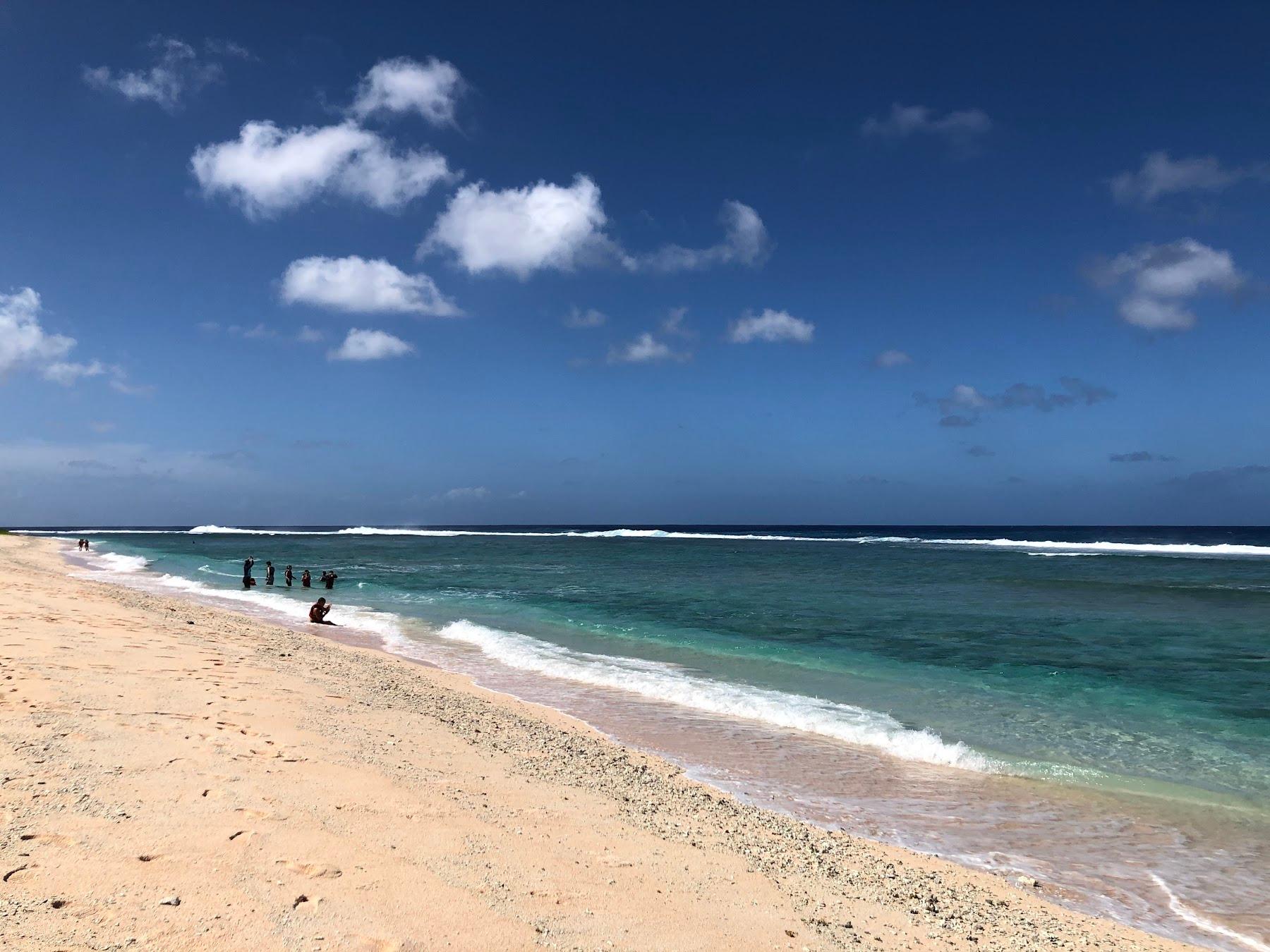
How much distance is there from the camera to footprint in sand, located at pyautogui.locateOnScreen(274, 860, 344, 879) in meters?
4.23

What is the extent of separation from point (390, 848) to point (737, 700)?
28.2ft

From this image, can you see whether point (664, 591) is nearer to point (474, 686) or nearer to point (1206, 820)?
point (474, 686)

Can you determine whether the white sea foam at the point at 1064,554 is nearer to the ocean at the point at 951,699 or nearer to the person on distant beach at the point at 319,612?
the ocean at the point at 951,699

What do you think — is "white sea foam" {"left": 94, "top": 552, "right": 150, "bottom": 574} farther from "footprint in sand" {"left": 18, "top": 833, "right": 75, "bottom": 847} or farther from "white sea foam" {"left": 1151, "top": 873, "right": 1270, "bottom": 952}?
"white sea foam" {"left": 1151, "top": 873, "right": 1270, "bottom": 952}

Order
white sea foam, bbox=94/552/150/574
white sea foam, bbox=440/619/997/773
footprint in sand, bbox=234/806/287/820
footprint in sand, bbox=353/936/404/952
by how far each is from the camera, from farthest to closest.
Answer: white sea foam, bbox=94/552/150/574 → white sea foam, bbox=440/619/997/773 → footprint in sand, bbox=234/806/287/820 → footprint in sand, bbox=353/936/404/952

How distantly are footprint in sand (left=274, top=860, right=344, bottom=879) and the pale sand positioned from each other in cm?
1

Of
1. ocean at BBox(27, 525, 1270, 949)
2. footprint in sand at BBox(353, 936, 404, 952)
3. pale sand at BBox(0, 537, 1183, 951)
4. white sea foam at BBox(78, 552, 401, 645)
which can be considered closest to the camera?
footprint in sand at BBox(353, 936, 404, 952)

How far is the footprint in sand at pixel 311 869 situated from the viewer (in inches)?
166

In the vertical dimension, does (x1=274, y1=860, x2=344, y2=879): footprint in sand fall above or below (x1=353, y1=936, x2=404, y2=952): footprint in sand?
above

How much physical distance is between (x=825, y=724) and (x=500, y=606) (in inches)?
677

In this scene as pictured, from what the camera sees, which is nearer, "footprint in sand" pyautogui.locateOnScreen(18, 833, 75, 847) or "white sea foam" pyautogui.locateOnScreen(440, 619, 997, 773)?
"footprint in sand" pyautogui.locateOnScreen(18, 833, 75, 847)

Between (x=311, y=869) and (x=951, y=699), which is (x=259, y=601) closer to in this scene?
(x=951, y=699)

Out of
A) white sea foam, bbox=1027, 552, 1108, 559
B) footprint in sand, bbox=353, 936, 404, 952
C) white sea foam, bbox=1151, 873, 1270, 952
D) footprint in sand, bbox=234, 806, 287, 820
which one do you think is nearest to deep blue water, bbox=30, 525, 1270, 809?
white sea foam, bbox=1151, 873, 1270, 952

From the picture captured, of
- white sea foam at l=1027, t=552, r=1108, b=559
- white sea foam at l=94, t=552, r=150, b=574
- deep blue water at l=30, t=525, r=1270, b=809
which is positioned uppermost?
deep blue water at l=30, t=525, r=1270, b=809
